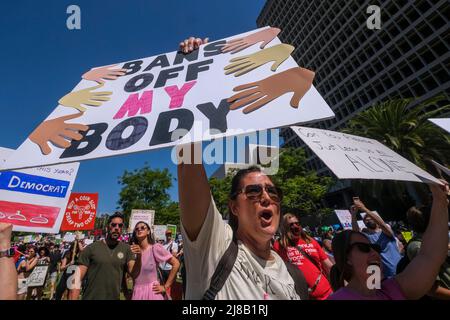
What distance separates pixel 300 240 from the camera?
374 centimetres

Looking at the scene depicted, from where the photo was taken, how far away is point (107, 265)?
12.8 feet

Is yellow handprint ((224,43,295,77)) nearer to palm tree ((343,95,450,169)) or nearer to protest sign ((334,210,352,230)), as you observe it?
protest sign ((334,210,352,230))

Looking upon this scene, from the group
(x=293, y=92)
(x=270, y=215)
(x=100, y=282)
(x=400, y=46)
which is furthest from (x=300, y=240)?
(x=400, y=46)

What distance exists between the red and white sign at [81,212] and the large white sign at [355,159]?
20.4 feet

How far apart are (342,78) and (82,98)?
144 ft

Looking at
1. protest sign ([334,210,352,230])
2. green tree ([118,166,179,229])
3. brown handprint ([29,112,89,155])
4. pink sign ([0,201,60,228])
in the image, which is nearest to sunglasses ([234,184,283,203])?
brown handprint ([29,112,89,155])

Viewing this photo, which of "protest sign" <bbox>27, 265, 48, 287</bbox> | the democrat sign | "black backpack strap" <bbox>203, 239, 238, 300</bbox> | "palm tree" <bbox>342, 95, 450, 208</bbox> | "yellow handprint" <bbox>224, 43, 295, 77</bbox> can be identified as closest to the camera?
"black backpack strap" <bbox>203, 239, 238, 300</bbox>

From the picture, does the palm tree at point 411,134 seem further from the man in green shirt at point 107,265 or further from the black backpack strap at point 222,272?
the black backpack strap at point 222,272

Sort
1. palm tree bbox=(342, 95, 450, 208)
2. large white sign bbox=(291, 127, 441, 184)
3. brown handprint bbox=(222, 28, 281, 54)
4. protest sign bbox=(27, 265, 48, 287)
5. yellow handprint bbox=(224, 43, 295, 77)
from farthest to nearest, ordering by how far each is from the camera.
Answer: palm tree bbox=(342, 95, 450, 208)
protest sign bbox=(27, 265, 48, 287)
brown handprint bbox=(222, 28, 281, 54)
yellow handprint bbox=(224, 43, 295, 77)
large white sign bbox=(291, 127, 441, 184)

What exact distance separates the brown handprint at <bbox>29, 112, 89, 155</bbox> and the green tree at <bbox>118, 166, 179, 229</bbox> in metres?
32.0

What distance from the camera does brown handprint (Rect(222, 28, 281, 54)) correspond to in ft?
7.34

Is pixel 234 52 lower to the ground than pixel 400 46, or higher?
lower

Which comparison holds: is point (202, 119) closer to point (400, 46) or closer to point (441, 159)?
point (441, 159)

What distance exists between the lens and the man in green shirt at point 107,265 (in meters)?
3.74
